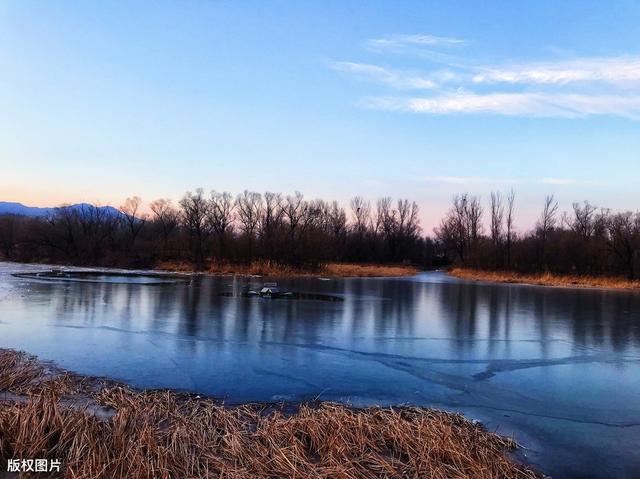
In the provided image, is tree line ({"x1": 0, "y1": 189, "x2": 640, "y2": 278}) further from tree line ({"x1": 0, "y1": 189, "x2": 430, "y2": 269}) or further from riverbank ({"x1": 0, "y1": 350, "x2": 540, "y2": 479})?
riverbank ({"x1": 0, "y1": 350, "x2": 540, "y2": 479})

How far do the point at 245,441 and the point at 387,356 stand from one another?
5349 mm

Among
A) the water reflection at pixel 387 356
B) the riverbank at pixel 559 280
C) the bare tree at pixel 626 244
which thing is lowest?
the water reflection at pixel 387 356

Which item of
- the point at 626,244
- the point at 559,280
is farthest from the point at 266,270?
the point at 626,244

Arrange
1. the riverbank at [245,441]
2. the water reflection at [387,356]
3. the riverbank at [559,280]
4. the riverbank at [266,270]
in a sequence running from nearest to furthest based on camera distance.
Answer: the riverbank at [245,441], the water reflection at [387,356], the riverbank at [559,280], the riverbank at [266,270]

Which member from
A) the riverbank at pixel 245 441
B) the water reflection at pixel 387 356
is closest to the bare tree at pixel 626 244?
the water reflection at pixel 387 356

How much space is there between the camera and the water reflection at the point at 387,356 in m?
6.53

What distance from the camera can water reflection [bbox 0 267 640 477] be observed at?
6531 millimetres

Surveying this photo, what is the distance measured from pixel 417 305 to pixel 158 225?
57832mm

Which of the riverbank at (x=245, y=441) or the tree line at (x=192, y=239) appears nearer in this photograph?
the riverbank at (x=245, y=441)

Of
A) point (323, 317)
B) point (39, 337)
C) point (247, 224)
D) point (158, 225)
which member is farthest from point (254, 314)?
point (158, 225)

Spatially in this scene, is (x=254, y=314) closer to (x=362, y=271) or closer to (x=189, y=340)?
(x=189, y=340)

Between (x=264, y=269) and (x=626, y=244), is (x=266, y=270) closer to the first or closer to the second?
(x=264, y=269)

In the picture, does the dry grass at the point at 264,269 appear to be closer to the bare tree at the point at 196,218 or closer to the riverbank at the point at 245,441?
the bare tree at the point at 196,218

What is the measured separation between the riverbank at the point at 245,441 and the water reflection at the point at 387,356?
2.83 ft
